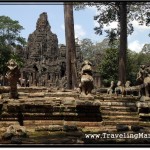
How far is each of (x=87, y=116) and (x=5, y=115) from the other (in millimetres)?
2042

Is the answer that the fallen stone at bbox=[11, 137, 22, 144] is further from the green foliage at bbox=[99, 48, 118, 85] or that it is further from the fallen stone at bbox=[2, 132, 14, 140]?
the green foliage at bbox=[99, 48, 118, 85]

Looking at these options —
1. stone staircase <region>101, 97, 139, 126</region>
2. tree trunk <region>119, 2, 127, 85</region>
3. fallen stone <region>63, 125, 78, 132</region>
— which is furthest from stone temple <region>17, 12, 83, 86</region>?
fallen stone <region>63, 125, 78, 132</region>

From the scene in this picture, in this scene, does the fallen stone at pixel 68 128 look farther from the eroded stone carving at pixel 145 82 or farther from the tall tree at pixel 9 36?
the tall tree at pixel 9 36

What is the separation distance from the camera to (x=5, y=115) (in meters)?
9.32

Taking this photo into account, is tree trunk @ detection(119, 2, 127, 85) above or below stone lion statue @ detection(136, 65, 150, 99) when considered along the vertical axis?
above

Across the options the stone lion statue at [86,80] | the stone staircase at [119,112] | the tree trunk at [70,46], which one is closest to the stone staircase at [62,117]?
the stone staircase at [119,112]

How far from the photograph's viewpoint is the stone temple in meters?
42.0

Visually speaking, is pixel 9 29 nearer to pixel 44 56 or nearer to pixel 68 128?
pixel 44 56

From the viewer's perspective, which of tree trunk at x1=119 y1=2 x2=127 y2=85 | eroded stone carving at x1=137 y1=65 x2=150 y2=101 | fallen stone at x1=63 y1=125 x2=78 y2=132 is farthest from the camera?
tree trunk at x1=119 y1=2 x2=127 y2=85

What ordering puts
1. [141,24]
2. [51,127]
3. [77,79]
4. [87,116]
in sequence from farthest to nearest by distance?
[141,24] < [77,79] < [87,116] < [51,127]

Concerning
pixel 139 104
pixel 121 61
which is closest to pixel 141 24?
pixel 121 61

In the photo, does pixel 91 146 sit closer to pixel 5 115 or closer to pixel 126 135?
pixel 126 135

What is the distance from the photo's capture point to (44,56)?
43.2 metres

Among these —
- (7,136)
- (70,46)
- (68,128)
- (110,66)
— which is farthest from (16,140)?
(110,66)
